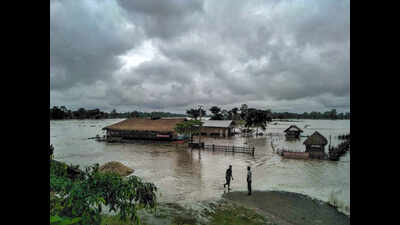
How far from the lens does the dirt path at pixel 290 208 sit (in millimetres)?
8328

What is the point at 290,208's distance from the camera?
950cm

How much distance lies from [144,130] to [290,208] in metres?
30.4

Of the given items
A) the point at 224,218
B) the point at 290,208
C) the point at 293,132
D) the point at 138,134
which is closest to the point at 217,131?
the point at 138,134

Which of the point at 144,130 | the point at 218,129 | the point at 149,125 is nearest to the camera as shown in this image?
the point at 144,130

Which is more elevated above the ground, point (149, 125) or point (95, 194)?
point (95, 194)

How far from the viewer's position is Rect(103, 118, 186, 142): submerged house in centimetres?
3541

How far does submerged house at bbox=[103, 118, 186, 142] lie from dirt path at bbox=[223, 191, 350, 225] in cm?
2454

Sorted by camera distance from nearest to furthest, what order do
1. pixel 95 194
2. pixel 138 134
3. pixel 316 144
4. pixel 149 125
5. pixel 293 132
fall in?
pixel 95 194, pixel 316 144, pixel 138 134, pixel 149 125, pixel 293 132

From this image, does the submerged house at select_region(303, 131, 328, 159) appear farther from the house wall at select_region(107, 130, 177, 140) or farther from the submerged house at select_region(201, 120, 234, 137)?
the submerged house at select_region(201, 120, 234, 137)

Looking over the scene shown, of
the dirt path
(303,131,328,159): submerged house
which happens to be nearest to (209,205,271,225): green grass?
the dirt path

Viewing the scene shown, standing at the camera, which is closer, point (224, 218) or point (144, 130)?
point (224, 218)

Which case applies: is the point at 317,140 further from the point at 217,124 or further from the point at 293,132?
the point at 293,132

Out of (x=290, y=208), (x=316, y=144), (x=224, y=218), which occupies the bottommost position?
(x=290, y=208)
